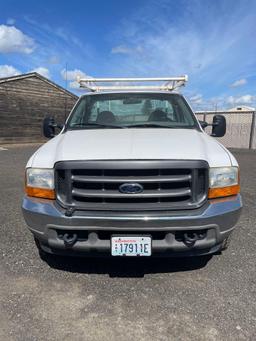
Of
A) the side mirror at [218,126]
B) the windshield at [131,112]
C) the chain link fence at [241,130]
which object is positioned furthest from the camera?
the chain link fence at [241,130]

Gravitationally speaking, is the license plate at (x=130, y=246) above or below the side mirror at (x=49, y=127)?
below

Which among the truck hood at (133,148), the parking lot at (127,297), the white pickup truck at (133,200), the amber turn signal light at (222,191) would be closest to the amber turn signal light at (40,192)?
the white pickup truck at (133,200)

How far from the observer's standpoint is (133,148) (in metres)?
3.24

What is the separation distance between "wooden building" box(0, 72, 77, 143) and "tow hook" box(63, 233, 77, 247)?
2113 cm

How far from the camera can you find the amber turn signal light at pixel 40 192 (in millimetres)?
3178

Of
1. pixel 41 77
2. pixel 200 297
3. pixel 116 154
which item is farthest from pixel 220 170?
pixel 41 77

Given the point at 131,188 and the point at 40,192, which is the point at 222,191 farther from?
the point at 40,192

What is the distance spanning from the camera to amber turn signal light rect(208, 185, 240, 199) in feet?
10.3

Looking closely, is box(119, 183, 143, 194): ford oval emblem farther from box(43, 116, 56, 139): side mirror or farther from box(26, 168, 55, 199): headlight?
box(43, 116, 56, 139): side mirror

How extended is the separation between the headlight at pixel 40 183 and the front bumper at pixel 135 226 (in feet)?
0.24

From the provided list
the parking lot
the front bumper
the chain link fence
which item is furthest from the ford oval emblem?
the chain link fence

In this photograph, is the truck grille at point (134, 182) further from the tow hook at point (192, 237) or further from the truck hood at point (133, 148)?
the tow hook at point (192, 237)

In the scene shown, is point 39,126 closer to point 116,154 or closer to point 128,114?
point 128,114

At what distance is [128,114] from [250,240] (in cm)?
234
